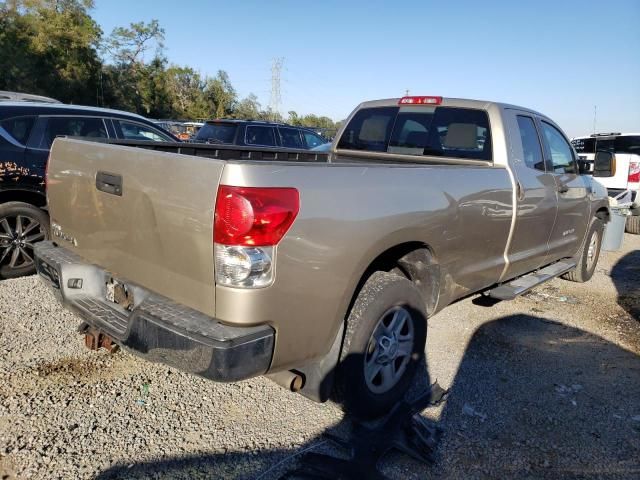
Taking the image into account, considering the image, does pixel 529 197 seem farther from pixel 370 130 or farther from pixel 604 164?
pixel 604 164

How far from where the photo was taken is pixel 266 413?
3098mm

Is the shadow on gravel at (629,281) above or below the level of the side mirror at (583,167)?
below

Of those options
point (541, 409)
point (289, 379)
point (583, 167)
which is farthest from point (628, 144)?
point (289, 379)

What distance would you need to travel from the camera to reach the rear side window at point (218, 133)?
11.0 metres

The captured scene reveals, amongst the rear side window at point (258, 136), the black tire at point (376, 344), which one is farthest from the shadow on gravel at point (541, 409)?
the rear side window at point (258, 136)

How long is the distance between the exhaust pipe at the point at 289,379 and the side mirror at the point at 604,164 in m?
4.46

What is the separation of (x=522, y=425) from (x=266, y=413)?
5.30 feet

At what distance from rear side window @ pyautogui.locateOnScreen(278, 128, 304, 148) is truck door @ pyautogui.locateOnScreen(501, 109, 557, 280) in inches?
290

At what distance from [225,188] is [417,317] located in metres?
1.66

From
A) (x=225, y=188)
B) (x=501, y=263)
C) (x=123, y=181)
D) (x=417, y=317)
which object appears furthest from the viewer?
(x=501, y=263)

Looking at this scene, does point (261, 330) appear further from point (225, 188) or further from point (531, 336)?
point (531, 336)

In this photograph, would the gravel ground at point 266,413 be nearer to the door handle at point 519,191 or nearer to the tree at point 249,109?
the door handle at point 519,191

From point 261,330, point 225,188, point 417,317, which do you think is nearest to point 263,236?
point 225,188

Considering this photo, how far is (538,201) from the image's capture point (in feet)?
14.3
